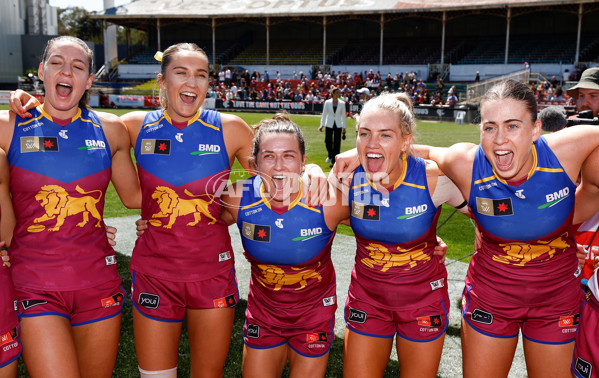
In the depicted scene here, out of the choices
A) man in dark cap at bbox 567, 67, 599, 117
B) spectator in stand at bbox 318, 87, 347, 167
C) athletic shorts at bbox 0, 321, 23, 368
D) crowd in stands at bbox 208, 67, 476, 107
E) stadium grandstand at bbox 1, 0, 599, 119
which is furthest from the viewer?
stadium grandstand at bbox 1, 0, 599, 119

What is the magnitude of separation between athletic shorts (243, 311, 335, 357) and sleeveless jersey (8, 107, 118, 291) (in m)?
0.98

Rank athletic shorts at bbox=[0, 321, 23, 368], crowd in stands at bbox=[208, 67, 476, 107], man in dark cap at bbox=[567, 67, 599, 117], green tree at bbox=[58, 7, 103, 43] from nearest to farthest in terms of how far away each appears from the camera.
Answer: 1. athletic shorts at bbox=[0, 321, 23, 368]
2. man in dark cap at bbox=[567, 67, 599, 117]
3. crowd in stands at bbox=[208, 67, 476, 107]
4. green tree at bbox=[58, 7, 103, 43]

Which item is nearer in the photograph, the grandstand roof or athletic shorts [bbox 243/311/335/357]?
athletic shorts [bbox 243/311/335/357]

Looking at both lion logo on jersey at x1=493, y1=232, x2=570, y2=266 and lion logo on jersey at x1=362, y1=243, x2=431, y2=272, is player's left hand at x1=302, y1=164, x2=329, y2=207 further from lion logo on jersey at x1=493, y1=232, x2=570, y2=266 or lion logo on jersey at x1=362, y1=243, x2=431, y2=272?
lion logo on jersey at x1=493, y1=232, x2=570, y2=266

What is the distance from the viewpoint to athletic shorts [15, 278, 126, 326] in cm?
300

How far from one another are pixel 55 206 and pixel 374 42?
45653 mm

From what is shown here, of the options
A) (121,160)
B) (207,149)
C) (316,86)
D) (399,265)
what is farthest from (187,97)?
(316,86)

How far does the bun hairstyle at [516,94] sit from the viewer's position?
117 inches

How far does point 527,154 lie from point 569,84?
105ft

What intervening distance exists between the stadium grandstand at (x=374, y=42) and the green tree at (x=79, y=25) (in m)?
24.9

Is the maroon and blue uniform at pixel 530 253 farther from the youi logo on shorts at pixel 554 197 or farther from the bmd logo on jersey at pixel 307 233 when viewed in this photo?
the bmd logo on jersey at pixel 307 233

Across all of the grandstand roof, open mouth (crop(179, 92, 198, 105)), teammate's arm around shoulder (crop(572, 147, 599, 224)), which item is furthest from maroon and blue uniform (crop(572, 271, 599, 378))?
the grandstand roof

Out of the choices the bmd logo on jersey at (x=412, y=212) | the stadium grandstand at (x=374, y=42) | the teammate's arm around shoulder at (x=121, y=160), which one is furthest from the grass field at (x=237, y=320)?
the stadium grandstand at (x=374, y=42)

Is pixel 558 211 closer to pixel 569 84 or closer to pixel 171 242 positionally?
pixel 171 242
